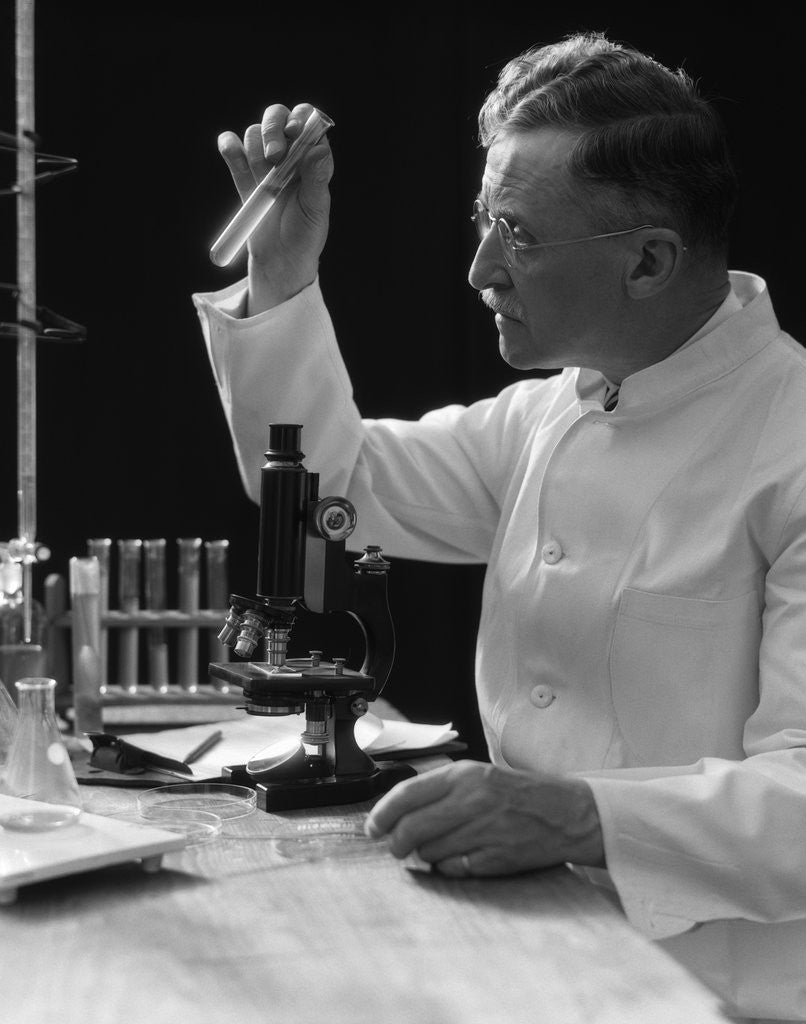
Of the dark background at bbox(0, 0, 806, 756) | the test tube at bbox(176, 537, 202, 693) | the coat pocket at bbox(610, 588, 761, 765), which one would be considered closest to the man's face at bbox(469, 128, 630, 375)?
the coat pocket at bbox(610, 588, 761, 765)

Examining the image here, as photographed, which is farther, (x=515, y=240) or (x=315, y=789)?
(x=515, y=240)

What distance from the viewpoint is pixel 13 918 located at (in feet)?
3.41

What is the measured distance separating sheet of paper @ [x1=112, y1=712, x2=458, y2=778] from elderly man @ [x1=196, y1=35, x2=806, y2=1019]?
11cm

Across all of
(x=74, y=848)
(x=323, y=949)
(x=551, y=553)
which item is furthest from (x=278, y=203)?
(x=323, y=949)

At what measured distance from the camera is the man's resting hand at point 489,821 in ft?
3.82

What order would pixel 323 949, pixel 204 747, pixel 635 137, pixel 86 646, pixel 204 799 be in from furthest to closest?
pixel 86 646, pixel 204 747, pixel 635 137, pixel 204 799, pixel 323 949

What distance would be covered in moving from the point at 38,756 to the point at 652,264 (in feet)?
3.23

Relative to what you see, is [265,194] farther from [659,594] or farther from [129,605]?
[129,605]

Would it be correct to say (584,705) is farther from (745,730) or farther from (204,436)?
(204,436)

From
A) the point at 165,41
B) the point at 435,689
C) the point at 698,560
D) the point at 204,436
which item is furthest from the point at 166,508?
the point at 698,560

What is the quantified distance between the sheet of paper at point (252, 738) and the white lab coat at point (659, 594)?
0.11 meters

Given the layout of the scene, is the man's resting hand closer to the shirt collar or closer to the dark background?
the shirt collar

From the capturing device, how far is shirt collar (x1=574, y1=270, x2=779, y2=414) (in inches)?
66.0

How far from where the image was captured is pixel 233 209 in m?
3.65
